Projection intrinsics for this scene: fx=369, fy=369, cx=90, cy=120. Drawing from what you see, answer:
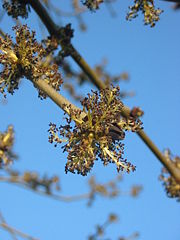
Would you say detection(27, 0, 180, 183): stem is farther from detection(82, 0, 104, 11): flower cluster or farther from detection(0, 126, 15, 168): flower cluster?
detection(0, 126, 15, 168): flower cluster

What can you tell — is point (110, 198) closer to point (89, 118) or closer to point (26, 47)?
point (89, 118)

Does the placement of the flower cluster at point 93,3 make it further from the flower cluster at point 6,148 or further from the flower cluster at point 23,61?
the flower cluster at point 6,148

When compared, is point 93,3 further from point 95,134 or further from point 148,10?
point 95,134

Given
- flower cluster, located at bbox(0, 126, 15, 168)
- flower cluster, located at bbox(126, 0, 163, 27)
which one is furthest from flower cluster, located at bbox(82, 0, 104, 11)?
flower cluster, located at bbox(0, 126, 15, 168)

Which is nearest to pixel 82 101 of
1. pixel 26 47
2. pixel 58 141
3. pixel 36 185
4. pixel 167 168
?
pixel 58 141

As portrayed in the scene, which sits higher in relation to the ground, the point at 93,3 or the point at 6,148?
the point at 93,3

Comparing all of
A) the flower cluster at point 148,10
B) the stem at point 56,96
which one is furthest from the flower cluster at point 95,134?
the flower cluster at point 148,10

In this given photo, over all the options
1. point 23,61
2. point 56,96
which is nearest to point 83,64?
point 56,96
